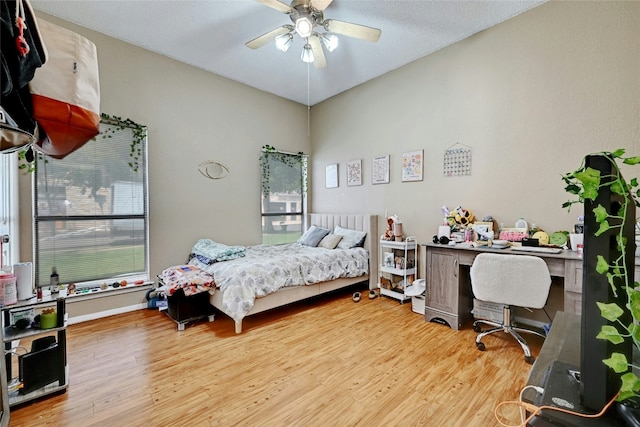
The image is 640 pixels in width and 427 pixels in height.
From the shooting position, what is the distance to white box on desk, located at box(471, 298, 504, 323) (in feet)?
8.98

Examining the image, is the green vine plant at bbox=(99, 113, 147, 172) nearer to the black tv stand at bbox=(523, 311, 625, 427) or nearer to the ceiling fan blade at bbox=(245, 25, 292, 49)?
the ceiling fan blade at bbox=(245, 25, 292, 49)

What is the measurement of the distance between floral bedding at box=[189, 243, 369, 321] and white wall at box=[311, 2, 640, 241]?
3.11 ft

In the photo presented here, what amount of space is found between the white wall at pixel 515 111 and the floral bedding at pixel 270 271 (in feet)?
3.11

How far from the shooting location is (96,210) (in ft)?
10.2

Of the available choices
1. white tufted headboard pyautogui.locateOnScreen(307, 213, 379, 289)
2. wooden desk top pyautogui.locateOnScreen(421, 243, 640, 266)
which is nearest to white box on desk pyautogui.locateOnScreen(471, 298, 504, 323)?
wooden desk top pyautogui.locateOnScreen(421, 243, 640, 266)

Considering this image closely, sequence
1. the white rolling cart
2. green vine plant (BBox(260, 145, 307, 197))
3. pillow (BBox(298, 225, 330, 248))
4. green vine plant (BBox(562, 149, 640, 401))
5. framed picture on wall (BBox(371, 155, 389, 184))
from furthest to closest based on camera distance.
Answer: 1. green vine plant (BBox(260, 145, 307, 197))
2. pillow (BBox(298, 225, 330, 248))
3. framed picture on wall (BBox(371, 155, 389, 184))
4. the white rolling cart
5. green vine plant (BBox(562, 149, 640, 401))

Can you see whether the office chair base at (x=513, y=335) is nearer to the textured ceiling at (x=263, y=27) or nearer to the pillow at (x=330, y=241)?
the pillow at (x=330, y=241)

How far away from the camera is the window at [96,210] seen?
112 inches

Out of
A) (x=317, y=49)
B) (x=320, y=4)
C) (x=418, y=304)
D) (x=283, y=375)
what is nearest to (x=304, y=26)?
(x=320, y=4)

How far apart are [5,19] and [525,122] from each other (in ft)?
11.7

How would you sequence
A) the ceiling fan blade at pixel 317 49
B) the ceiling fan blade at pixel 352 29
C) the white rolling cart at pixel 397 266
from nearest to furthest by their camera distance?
the ceiling fan blade at pixel 352 29 < the ceiling fan blade at pixel 317 49 < the white rolling cart at pixel 397 266

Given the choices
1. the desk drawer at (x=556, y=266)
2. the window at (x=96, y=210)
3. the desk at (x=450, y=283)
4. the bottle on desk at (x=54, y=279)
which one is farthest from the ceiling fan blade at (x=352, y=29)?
the bottle on desk at (x=54, y=279)

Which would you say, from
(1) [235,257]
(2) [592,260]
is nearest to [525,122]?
(2) [592,260]

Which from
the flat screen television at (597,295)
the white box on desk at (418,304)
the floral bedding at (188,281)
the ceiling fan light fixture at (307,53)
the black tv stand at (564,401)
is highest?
the ceiling fan light fixture at (307,53)
